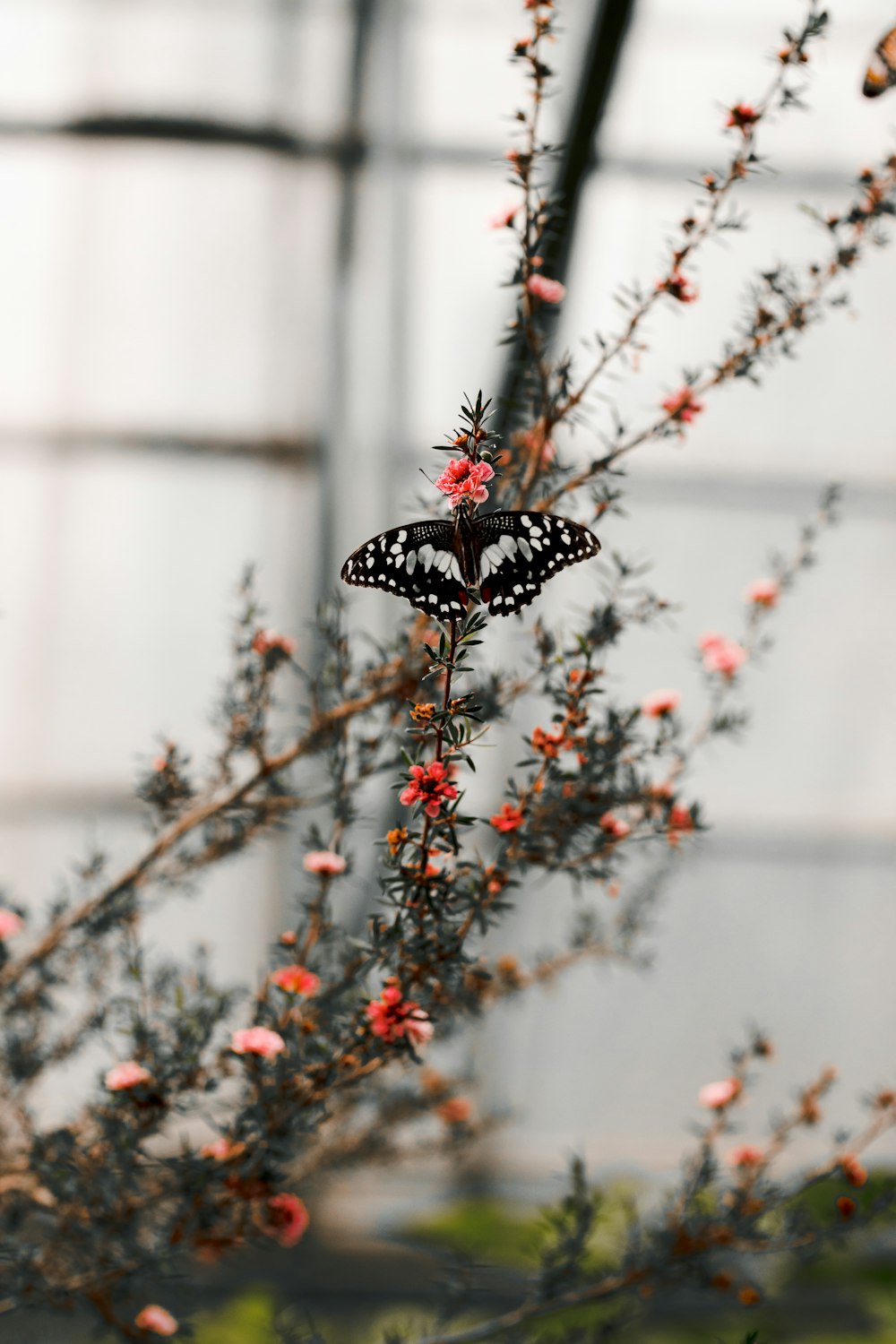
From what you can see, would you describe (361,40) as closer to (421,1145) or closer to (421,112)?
(421,112)

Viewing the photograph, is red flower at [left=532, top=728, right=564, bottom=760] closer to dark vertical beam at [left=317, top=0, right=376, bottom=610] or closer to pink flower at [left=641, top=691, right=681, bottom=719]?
pink flower at [left=641, top=691, right=681, bottom=719]

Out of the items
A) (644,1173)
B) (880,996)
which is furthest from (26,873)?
(880,996)

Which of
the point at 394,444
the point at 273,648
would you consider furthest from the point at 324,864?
the point at 394,444

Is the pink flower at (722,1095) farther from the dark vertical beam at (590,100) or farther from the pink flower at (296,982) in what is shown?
the dark vertical beam at (590,100)

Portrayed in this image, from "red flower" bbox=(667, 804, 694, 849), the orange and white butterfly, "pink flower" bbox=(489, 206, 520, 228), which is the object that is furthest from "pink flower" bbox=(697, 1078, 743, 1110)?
the orange and white butterfly

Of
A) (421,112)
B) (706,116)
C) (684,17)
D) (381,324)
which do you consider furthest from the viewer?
(381,324)

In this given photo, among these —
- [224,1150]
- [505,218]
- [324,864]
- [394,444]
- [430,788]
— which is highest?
[394,444]

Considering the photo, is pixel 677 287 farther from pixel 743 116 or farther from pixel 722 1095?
pixel 722 1095
